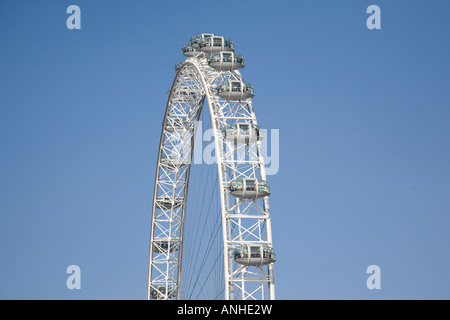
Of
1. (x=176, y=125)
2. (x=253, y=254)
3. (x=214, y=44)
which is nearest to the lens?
(x=253, y=254)

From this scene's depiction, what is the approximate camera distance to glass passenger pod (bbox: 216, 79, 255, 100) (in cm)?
8431

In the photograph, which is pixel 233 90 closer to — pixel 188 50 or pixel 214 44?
pixel 214 44

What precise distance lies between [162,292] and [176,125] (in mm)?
18925

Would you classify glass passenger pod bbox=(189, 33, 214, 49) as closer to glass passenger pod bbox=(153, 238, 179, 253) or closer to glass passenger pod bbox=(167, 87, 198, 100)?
glass passenger pod bbox=(167, 87, 198, 100)

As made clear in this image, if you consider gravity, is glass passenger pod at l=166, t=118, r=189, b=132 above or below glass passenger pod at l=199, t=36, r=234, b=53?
below

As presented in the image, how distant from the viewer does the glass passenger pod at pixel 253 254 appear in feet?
249

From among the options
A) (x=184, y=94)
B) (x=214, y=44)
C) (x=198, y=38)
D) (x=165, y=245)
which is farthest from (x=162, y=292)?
(x=214, y=44)

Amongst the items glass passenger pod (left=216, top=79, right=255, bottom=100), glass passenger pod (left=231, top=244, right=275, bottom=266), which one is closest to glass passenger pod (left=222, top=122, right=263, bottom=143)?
glass passenger pod (left=216, top=79, right=255, bottom=100)

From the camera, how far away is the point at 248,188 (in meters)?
79.2

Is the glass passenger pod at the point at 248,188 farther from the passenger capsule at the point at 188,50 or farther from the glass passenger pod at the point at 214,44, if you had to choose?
the passenger capsule at the point at 188,50

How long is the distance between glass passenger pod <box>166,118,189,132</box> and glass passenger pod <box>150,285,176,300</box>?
17.9 meters

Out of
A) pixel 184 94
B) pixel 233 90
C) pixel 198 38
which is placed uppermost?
pixel 198 38
